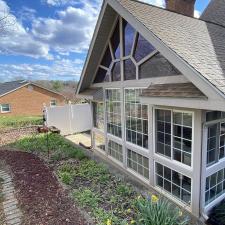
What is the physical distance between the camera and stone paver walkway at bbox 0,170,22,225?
582 centimetres

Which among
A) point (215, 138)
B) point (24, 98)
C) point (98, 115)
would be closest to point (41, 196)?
point (98, 115)

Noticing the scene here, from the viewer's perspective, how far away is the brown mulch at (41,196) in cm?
570

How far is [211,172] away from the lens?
5945 millimetres

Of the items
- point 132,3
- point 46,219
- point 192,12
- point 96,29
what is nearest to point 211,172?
point 46,219

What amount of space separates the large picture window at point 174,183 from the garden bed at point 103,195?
0.43 m

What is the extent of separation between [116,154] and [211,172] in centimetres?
497

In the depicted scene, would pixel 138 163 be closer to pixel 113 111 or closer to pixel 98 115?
pixel 113 111

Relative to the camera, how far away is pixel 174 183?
6781 millimetres

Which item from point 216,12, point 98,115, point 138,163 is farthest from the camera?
point 98,115

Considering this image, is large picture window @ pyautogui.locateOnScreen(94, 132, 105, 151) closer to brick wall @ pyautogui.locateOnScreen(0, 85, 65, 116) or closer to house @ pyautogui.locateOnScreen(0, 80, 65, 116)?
house @ pyautogui.locateOnScreen(0, 80, 65, 116)

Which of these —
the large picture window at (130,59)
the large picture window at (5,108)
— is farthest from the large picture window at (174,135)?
the large picture window at (5,108)

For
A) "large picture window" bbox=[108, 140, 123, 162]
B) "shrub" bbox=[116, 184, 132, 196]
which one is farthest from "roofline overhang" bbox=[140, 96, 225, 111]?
"large picture window" bbox=[108, 140, 123, 162]

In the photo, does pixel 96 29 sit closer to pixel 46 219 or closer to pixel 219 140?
pixel 219 140

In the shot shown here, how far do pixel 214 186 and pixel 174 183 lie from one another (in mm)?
1174
